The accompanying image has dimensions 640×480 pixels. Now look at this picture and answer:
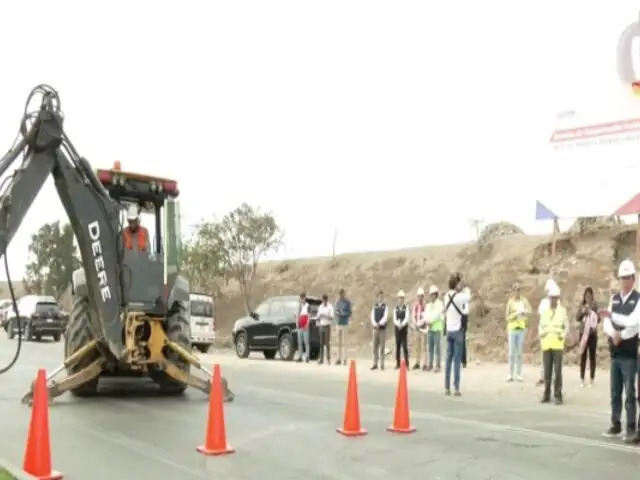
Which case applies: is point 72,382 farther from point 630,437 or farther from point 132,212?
point 630,437

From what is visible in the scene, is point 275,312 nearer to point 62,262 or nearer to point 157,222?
point 157,222

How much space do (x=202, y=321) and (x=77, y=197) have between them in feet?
59.6

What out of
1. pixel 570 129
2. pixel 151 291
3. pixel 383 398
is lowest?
pixel 383 398

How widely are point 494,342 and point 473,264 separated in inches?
391

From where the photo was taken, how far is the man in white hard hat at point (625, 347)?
9672mm

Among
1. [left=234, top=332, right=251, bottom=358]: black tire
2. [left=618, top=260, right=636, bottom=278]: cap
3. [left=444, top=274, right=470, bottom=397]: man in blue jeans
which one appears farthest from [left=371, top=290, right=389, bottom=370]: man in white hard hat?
[left=618, top=260, right=636, bottom=278]: cap

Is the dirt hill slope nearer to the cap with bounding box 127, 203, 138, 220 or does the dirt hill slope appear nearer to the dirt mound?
the dirt mound

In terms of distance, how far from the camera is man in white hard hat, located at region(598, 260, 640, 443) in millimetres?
9672

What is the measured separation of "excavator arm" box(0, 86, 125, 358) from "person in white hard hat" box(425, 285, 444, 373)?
9245 mm

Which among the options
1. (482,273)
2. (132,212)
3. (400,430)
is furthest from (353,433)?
(482,273)

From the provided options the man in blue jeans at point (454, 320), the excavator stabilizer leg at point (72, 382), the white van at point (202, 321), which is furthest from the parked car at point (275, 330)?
the excavator stabilizer leg at point (72, 382)

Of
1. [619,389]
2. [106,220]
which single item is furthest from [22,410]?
[619,389]

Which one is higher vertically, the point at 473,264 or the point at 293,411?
the point at 473,264

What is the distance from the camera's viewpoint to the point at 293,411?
12062 millimetres
